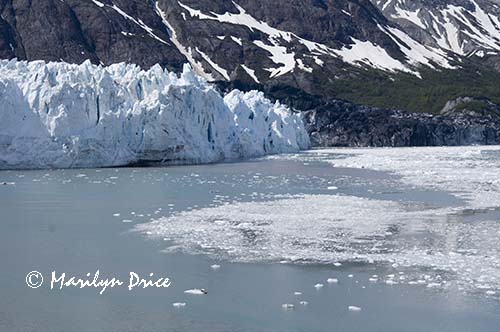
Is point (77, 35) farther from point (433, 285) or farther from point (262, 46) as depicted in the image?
point (433, 285)

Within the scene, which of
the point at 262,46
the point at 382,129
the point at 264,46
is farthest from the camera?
the point at 264,46

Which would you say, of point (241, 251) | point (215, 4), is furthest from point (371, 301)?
point (215, 4)

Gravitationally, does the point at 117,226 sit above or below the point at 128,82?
below

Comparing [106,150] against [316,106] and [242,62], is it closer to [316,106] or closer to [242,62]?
[316,106]

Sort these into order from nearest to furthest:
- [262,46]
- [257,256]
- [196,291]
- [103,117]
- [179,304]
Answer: [179,304], [196,291], [257,256], [103,117], [262,46]

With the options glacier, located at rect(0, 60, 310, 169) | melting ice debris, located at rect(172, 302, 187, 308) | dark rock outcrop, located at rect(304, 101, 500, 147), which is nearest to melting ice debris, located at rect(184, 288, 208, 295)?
melting ice debris, located at rect(172, 302, 187, 308)

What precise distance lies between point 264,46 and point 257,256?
12378 cm

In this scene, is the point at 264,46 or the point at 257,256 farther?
the point at 264,46

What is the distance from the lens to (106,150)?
1367 inches

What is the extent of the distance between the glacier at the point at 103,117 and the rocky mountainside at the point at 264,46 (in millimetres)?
51055

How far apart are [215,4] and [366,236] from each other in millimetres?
132867

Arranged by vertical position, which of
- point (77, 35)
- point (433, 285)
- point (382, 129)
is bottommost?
point (433, 285)

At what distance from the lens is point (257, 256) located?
507 inches

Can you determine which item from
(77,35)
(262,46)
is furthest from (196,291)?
(262,46)
